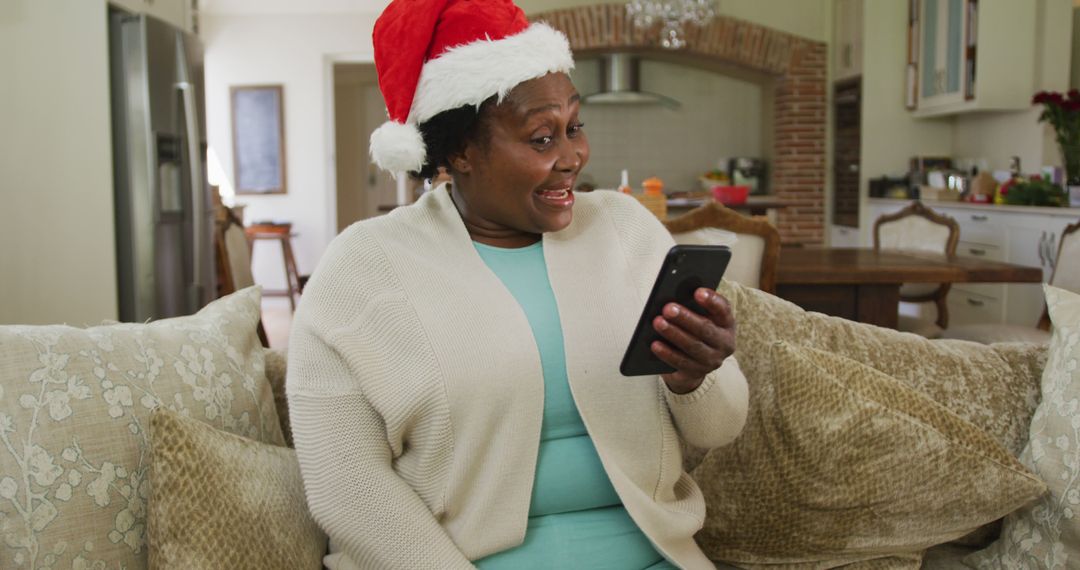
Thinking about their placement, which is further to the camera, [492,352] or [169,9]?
[169,9]

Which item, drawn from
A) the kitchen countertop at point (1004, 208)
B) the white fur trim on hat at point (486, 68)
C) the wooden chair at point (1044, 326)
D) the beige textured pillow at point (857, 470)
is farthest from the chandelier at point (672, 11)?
the white fur trim on hat at point (486, 68)

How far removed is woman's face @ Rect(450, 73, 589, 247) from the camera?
131 centimetres

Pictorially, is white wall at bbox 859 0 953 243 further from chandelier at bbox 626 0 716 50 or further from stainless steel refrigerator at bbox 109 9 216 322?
stainless steel refrigerator at bbox 109 9 216 322

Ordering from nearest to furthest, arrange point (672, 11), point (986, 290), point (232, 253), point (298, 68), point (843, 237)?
point (232, 253) → point (986, 290) → point (672, 11) → point (843, 237) → point (298, 68)

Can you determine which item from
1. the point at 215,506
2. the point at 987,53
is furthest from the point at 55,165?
the point at 987,53

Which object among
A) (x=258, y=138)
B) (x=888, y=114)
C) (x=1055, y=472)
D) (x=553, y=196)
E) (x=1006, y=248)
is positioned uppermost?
(x=888, y=114)

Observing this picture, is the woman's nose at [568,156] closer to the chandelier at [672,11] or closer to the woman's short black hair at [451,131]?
the woman's short black hair at [451,131]

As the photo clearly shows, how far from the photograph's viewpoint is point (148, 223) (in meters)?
4.27

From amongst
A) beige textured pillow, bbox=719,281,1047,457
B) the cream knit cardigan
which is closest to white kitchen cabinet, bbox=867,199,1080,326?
beige textured pillow, bbox=719,281,1047,457

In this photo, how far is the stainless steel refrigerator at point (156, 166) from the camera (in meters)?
4.19

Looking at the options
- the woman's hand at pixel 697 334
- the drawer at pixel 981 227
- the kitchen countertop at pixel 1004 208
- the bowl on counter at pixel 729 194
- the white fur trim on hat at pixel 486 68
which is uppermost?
the white fur trim on hat at pixel 486 68

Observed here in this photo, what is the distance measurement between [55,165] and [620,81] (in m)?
5.10

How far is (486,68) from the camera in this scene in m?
1.31

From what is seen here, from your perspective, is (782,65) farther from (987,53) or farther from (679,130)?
(987,53)
